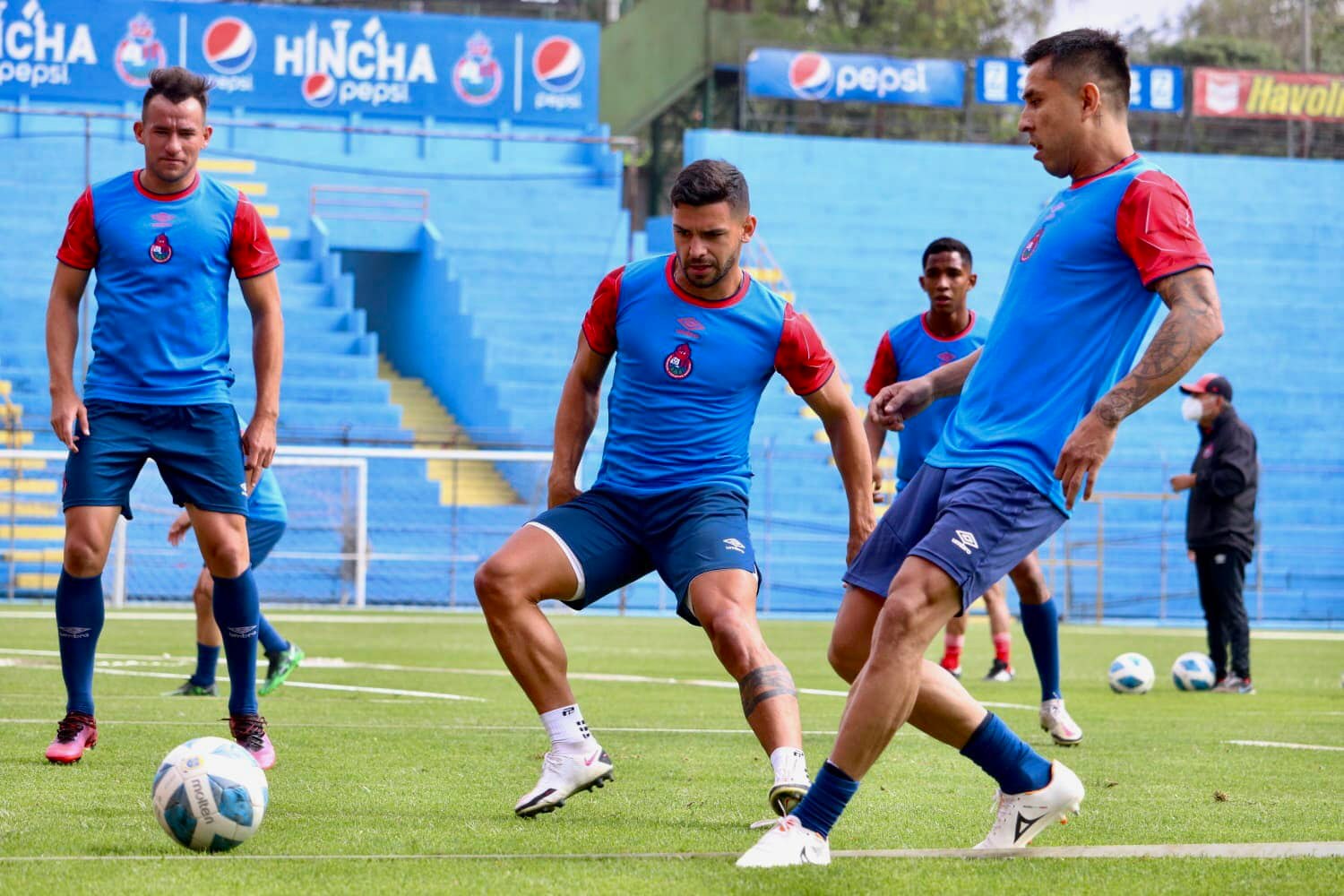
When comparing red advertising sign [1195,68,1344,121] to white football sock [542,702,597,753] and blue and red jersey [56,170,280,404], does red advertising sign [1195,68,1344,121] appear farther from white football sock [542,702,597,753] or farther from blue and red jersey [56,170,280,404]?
white football sock [542,702,597,753]

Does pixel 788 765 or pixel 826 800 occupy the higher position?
pixel 826 800

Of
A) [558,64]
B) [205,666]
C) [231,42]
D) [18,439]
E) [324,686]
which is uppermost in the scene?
[231,42]

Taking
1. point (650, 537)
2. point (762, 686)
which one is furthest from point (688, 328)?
point (762, 686)

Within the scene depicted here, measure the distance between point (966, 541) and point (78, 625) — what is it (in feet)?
11.8

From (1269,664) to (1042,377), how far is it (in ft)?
38.5

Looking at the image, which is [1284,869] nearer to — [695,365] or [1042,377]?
[1042,377]

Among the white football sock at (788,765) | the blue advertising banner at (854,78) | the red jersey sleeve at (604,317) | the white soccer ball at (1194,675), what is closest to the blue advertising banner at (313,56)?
the blue advertising banner at (854,78)

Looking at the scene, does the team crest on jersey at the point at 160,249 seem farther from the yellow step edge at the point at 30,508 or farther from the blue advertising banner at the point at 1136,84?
the blue advertising banner at the point at 1136,84

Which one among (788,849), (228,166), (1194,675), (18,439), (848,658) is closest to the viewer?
(788,849)

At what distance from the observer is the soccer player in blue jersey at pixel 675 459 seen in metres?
5.31

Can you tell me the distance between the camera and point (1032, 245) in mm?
4672

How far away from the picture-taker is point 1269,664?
15281 millimetres

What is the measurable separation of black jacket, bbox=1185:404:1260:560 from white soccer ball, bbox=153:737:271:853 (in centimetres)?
873

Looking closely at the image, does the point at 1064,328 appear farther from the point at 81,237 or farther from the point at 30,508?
the point at 30,508
